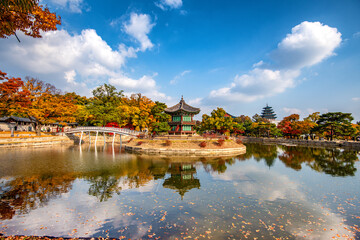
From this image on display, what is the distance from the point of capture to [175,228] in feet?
25.5

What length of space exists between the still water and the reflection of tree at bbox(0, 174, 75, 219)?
0.17 ft

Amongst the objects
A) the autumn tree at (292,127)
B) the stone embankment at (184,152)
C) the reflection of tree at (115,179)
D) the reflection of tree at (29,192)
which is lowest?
the reflection of tree at (115,179)

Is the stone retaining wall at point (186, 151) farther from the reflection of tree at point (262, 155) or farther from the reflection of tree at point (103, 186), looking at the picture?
the reflection of tree at point (103, 186)

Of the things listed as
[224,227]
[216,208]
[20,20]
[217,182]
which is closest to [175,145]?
[217,182]

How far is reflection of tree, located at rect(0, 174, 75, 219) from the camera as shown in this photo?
9.16 m

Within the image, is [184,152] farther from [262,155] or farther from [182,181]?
[262,155]

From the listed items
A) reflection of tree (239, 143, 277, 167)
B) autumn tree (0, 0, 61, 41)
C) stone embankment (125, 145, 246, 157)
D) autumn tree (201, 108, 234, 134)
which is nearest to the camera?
autumn tree (0, 0, 61, 41)

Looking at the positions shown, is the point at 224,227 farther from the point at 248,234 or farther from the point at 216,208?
the point at 216,208

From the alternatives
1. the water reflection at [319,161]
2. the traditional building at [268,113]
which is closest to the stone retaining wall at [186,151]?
the water reflection at [319,161]

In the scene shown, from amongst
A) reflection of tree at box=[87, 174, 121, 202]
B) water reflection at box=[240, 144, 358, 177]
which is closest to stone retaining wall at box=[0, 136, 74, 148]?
reflection of tree at box=[87, 174, 121, 202]

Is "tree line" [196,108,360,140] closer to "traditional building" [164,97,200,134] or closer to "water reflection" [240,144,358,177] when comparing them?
"traditional building" [164,97,200,134]

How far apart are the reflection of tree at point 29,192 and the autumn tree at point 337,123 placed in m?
64.1

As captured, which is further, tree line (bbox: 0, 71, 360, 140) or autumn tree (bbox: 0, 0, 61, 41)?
tree line (bbox: 0, 71, 360, 140)

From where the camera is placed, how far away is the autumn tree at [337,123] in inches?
1871
